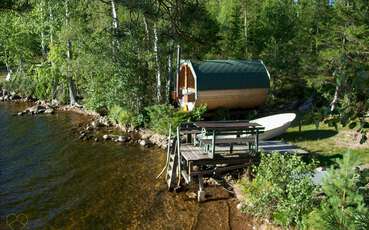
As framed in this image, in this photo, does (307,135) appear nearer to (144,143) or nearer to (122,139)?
(144,143)

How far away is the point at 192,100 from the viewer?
24969mm

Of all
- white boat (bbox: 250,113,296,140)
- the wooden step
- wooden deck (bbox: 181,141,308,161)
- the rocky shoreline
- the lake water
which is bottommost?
the lake water

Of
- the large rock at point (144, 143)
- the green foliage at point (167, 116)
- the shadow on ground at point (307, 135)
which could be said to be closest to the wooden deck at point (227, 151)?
the shadow on ground at point (307, 135)

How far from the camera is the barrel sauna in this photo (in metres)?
24.1

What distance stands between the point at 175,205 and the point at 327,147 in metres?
7.44

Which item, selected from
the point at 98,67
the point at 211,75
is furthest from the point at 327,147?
the point at 98,67

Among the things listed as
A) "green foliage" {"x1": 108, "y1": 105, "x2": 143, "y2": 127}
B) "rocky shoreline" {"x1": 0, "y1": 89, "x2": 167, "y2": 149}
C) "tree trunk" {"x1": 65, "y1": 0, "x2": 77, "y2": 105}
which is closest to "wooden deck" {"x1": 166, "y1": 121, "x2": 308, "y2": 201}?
"rocky shoreline" {"x1": 0, "y1": 89, "x2": 167, "y2": 149}

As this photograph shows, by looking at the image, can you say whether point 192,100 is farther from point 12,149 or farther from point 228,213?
point 228,213

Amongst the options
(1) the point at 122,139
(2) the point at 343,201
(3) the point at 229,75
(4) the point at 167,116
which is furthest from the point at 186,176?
(3) the point at 229,75

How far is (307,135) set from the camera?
63.9 ft

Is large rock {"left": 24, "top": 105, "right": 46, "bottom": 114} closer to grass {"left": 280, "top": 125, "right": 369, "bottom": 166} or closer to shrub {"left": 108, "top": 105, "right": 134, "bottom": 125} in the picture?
shrub {"left": 108, "top": 105, "right": 134, "bottom": 125}

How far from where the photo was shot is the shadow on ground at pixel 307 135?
18.8 meters

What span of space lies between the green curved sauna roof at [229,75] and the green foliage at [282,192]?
39.8 ft

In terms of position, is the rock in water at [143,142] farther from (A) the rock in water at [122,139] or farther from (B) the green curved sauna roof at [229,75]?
(B) the green curved sauna roof at [229,75]
